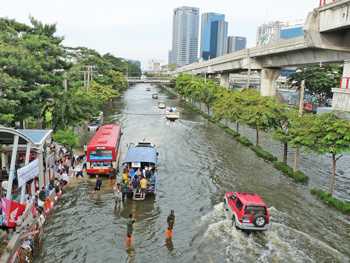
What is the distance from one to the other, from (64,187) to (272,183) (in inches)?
612

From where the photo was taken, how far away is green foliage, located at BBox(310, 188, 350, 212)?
1877 cm

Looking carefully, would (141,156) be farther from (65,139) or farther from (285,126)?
(285,126)

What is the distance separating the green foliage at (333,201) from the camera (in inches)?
739

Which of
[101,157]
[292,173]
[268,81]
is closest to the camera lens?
[101,157]

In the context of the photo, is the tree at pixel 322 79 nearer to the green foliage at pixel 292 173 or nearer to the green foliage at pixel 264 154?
the green foliage at pixel 264 154

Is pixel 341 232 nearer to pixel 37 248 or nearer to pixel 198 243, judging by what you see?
pixel 198 243

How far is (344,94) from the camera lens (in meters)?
24.4

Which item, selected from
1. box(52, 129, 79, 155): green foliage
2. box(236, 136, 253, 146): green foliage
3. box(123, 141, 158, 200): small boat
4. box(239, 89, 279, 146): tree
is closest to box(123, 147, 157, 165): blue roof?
box(123, 141, 158, 200): small boat

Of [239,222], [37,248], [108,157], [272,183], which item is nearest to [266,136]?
[272,183]

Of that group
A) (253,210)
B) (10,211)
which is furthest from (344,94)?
(10,211)

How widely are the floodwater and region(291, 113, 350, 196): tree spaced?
3.70 metres

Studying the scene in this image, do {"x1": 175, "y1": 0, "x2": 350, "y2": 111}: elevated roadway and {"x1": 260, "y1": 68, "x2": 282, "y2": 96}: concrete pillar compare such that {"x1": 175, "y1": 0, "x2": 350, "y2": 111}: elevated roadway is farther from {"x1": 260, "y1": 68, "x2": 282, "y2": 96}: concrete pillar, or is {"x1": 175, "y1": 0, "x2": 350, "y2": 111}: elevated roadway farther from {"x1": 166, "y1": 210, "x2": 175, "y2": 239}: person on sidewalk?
{"x1": 166, "y1": 210, "x2": 175, "y2": 239}: person on sidewalk

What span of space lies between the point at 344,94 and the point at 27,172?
76.7 feet

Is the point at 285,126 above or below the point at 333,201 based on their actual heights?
above
